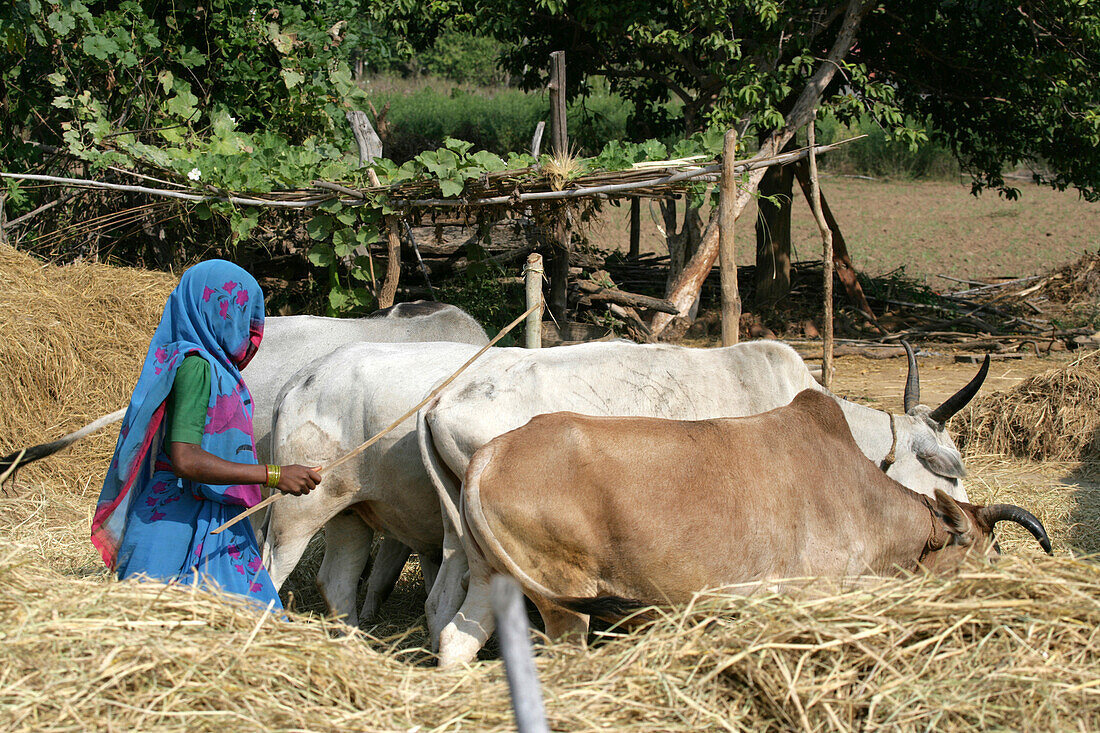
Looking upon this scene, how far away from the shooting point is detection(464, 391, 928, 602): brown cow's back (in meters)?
3.20

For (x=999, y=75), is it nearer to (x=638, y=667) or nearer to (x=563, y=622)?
(x=563, y=622)

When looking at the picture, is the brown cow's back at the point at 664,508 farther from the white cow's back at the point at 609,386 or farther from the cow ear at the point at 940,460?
the cow ear at the point at 940,460

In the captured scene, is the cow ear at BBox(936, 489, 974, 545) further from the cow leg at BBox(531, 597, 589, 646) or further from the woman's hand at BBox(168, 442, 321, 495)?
the woman's hand at BBox(168, 442, 321, 495)

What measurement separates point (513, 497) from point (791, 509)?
1.02 metres

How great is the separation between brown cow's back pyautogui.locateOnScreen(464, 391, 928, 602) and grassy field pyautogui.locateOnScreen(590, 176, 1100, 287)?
36.6ft

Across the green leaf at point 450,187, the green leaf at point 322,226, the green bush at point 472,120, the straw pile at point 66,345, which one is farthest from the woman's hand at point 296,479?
the green bush at point 472,120

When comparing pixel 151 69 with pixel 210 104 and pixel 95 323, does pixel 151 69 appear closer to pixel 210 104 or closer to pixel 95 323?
pixel 210 104

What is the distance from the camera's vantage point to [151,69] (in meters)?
8.61

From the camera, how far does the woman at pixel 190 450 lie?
3004mm


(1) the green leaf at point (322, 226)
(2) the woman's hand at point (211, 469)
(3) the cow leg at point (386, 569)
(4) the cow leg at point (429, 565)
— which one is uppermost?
(1) the green leaf at point (322, 226)

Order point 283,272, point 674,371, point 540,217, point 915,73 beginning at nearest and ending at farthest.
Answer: point 674,371 < point 540,217 < point 283,272 < point 915,73

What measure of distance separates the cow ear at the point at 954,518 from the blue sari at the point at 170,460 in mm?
2622

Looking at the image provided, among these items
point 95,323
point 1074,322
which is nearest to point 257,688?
point 95,323

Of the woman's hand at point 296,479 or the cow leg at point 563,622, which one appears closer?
the woman's hand at point 296,479
